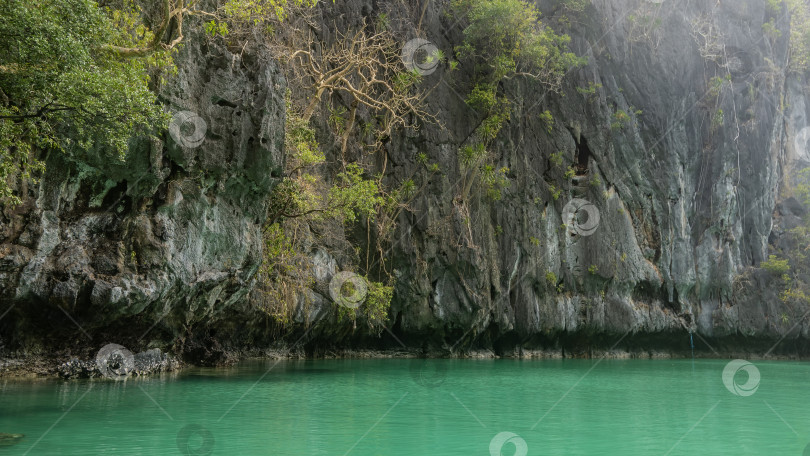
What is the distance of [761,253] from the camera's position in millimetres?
33500

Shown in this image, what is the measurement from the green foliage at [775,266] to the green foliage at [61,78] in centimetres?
3312

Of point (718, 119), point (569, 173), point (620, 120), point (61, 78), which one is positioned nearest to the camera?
point (61, 78)

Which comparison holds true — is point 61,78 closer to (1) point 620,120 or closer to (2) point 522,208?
(2) point 522,208

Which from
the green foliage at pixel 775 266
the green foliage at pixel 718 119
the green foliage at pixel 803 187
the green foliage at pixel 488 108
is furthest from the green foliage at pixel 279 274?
the green foliage at pixel 803 187

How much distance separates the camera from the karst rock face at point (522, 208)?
1180cm

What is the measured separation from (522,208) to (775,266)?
52.4ft

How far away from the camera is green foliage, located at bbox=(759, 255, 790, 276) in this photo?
3195cm

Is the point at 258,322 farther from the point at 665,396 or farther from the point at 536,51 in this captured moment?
the point at 536,51

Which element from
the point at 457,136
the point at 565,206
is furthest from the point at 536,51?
the point at 565,206

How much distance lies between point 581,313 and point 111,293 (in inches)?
830

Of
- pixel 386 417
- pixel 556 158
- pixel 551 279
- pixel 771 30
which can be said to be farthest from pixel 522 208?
pixel 771 30

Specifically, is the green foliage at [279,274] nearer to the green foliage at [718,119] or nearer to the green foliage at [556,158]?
the green foliage at [556,158]

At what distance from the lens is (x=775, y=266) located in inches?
1260

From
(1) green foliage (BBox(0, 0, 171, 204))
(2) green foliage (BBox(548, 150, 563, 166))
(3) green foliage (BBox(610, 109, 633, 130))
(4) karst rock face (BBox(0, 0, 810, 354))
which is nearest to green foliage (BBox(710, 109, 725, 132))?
(4) karst rock face (BBox(0, 0, 810, 354))
